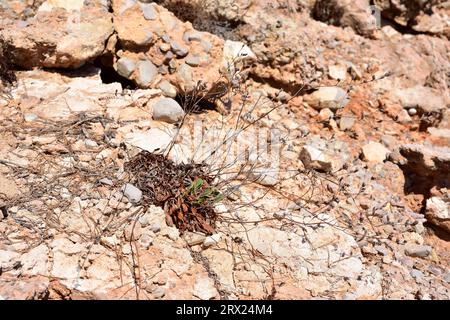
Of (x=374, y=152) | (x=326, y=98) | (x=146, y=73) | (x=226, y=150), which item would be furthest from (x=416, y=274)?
(x=146, y=73)

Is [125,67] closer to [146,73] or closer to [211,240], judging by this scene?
[146,73]

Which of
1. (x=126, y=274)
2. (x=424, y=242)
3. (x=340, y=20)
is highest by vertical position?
(x=340, y=20)

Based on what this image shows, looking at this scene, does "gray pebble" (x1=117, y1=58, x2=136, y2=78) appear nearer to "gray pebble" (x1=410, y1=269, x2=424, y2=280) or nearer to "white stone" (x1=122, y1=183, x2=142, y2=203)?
"white stone" (x1=122, y1=183, x2=142, y2=203)

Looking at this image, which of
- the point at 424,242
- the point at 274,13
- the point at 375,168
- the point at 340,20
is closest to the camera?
the point at 424,242

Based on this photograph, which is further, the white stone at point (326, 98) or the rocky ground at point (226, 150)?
the white stone at point (326, 98)

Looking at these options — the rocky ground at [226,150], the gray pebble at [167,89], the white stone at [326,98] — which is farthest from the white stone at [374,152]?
the gray pebble at [167,89]

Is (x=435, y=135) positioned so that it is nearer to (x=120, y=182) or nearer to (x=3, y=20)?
(x=120, y=182)

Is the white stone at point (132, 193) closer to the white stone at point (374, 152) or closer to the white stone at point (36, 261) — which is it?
the white stone at point (36, 261)
